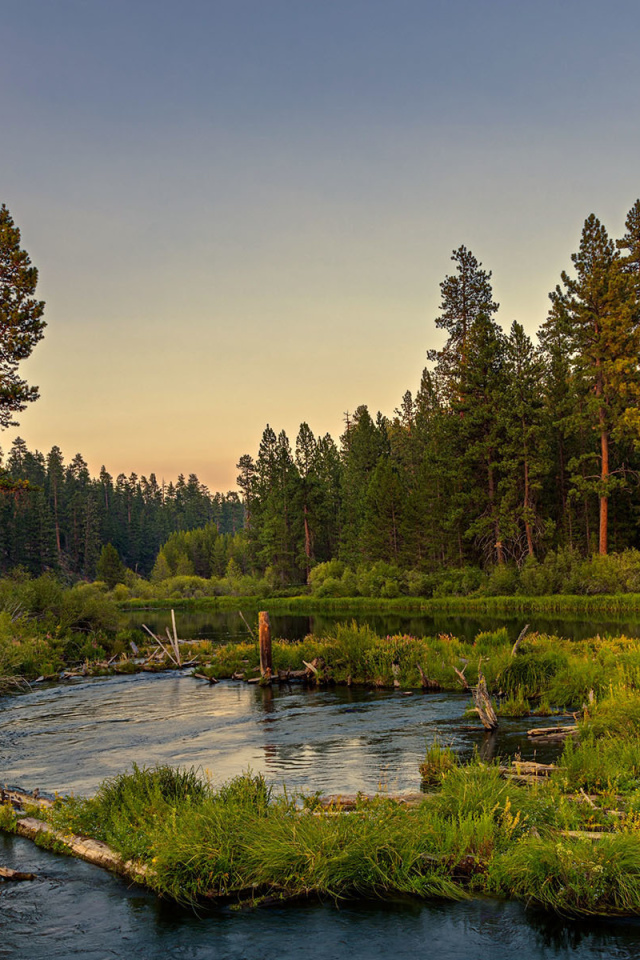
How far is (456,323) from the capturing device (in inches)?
2749

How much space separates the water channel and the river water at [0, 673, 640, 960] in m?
0.02

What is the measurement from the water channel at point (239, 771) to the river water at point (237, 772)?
2 cm

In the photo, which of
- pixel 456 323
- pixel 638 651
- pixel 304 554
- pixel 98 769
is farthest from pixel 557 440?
pixel 98 769

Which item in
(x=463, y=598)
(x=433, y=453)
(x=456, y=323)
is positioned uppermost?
(x=456, y=323)

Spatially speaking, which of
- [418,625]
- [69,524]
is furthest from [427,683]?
[69,524]

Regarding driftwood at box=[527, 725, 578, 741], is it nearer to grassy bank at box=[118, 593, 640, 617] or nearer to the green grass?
the green grass

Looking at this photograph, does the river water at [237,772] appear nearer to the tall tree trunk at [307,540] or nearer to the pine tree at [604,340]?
the pine tree at [604,340]

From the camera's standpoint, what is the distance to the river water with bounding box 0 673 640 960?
26.7 feet

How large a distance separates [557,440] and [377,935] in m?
62.9

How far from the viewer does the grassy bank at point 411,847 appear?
816 cm

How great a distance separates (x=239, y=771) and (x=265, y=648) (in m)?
11.9

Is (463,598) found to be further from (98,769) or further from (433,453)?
(98,769)

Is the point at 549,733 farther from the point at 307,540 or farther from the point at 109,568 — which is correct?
the point at 109,568

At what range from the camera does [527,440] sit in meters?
61.8
